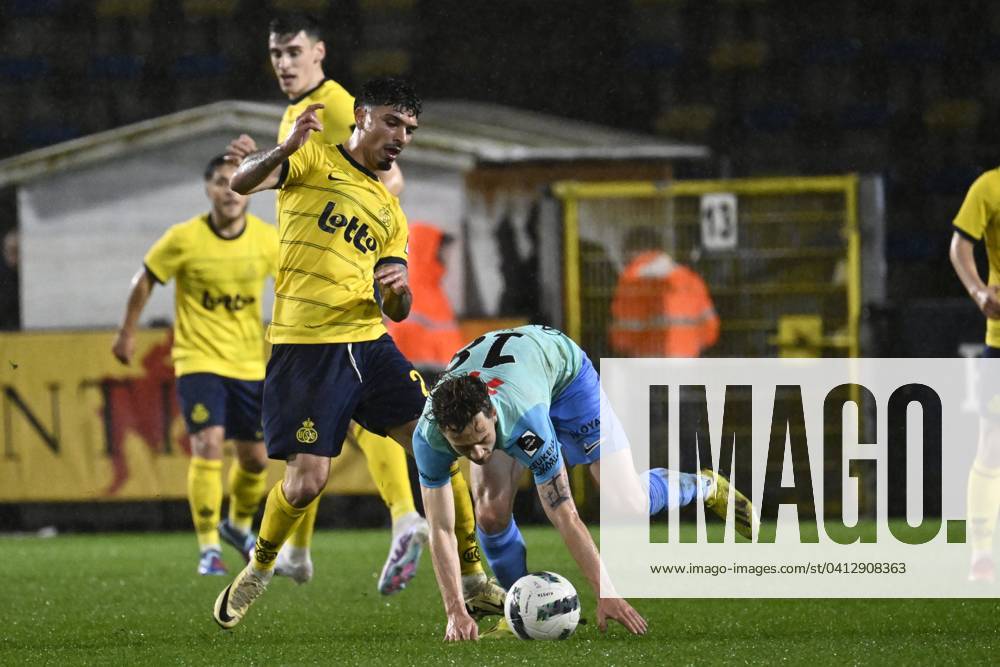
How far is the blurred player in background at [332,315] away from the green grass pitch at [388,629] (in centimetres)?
37

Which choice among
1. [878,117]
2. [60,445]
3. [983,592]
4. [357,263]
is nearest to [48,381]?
[60,445]

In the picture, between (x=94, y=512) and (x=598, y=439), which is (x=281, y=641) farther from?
(x=94, y=512)

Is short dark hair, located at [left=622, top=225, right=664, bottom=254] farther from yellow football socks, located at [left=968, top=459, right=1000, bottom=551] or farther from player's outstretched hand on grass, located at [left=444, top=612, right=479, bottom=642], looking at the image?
player's outstretched hand on grass, located at [left=444, top=612, right=479, bottom=642]

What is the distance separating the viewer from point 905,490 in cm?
1116

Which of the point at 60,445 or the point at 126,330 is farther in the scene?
the point at 60,445

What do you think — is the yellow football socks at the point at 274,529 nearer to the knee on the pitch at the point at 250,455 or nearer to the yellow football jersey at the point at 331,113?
the yellow football jersey at the point at 331,113

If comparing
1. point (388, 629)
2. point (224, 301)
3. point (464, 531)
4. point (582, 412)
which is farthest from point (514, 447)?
point (224, 301)

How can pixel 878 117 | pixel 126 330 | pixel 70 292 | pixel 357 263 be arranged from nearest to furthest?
pixel 357 263
pixel 126 330
pixel 70 292
pixel 878 117

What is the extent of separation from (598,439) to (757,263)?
5512 millimetres

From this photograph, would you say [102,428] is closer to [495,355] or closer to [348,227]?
[348,227]

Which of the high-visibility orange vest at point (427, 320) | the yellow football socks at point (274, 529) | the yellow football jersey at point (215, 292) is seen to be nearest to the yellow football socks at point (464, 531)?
the yellow football socks at point (274, 529)

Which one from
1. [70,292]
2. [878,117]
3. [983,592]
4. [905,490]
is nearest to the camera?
[983,592]

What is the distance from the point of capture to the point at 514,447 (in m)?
5.52

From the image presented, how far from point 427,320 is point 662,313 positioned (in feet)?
5.09
